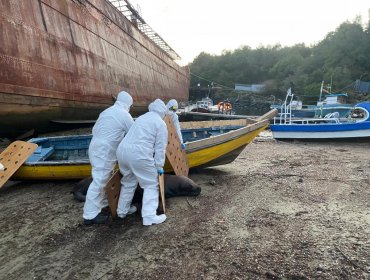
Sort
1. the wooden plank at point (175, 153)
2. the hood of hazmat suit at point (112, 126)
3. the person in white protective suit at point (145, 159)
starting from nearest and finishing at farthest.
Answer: the person in white protective suit at point (145, 159)
the hood of hazmat suit at point (112, 126)
the wooden plank at point (175, 153)

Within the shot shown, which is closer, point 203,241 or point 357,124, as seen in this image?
point 203,241

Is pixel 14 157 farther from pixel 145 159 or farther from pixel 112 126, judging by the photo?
pixel 145 159

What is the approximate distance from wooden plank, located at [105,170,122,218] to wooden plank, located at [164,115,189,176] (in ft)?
3.54

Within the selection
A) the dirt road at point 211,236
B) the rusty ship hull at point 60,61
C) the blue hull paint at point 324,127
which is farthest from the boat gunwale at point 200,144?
the blue hull paint at point 324,127

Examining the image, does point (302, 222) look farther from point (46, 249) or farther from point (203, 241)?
point (46, 249)

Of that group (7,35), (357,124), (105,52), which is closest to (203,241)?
(7,35)

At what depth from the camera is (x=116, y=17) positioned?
17.3 m

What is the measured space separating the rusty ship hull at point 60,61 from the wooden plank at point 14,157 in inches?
100

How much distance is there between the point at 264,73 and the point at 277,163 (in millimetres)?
71049

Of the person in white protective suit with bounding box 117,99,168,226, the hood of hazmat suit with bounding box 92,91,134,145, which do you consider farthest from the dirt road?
the hood of hazmat suit with bounding box 92,91,134,145

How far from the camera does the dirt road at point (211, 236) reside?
3.08m

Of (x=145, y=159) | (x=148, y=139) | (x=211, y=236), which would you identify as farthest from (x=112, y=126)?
(x=211, y=236)

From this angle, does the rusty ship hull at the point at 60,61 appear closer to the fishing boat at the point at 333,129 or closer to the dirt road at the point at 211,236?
the dirt road at the point at 211,236

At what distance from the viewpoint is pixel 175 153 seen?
5.43 metres
